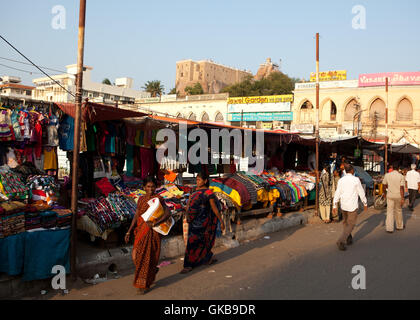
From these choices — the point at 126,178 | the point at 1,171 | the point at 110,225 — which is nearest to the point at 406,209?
the point at 126,178

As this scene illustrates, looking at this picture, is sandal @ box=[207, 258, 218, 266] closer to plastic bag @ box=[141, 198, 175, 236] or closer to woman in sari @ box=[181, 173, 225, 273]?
woman in sari @ box=[181, 173, 225, 273]

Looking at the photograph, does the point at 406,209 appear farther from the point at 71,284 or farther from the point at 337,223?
the point at 71,284

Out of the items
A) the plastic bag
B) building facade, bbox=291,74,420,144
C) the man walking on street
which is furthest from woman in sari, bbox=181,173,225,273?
building facade, bbox=291,74,420,144

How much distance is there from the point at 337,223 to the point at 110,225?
7.04 meters

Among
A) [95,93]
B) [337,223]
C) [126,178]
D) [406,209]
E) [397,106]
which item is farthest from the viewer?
[95,93]

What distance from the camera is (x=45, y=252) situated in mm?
4711

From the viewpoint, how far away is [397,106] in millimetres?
32688

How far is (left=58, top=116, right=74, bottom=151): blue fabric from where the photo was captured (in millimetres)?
6602

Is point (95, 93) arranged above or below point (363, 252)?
above

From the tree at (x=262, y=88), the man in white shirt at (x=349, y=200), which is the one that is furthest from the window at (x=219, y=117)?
the man in white shirt at (x=349, y=200)

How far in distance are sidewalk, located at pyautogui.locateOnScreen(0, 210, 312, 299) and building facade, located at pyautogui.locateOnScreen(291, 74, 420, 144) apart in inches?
980

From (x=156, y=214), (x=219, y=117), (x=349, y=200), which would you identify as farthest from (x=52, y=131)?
(x=219, y=117)

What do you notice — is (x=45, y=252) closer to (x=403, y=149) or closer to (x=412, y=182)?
(x=412, y=182)

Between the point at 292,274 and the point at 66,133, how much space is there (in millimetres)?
4654
